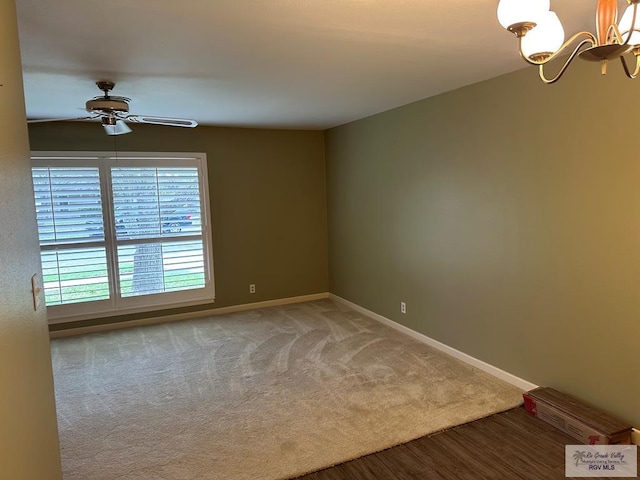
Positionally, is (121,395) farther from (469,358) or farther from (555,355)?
(555,355)

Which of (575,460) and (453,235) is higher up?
(453,235)

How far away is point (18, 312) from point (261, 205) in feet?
14.0

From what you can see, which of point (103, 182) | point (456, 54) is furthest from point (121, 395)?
point (456, 54)

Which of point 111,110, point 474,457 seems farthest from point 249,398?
point 111,110

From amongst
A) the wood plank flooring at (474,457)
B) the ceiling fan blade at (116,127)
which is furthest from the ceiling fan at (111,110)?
the wood plank flooring at (474,457)

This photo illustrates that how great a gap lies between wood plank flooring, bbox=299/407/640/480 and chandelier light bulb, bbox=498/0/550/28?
Answer: 7.13ft

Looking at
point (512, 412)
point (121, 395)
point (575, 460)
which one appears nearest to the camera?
point (575, 460)

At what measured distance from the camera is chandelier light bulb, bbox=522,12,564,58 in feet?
4.91

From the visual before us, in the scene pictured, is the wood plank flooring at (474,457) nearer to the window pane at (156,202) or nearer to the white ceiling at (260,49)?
the white ceiling at (260,49)

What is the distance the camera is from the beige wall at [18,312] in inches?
44.0

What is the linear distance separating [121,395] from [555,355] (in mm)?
3206

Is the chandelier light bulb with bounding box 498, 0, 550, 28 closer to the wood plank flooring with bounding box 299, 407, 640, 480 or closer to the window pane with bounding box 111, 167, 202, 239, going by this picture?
the wood plank flooring with bounding box 299, 407, 640, 480

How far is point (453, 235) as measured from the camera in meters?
3.66

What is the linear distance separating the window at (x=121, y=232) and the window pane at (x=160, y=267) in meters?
0.01
